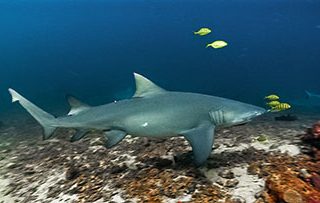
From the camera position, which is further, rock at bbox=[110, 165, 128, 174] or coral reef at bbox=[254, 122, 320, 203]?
rock at bbox=[110, 165, 128, 174]

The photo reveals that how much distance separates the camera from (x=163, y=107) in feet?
19.9

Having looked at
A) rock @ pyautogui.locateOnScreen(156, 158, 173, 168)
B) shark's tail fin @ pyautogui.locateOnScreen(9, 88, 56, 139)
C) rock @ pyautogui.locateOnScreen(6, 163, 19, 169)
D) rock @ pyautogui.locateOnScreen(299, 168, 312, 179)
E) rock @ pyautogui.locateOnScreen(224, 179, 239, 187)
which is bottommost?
rock @ pyautogui.locateOnScreen(6, 163, 19, 169)

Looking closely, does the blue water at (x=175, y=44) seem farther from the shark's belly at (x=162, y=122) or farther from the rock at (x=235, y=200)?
the rock at (x=235, y=200)

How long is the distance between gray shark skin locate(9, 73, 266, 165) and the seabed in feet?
2.40

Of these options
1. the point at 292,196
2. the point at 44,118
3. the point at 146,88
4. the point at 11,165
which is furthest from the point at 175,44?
the point at 292,196

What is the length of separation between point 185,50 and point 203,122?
427ft

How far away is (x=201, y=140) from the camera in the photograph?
18.0 ft

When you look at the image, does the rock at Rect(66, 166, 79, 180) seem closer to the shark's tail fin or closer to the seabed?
the seabed

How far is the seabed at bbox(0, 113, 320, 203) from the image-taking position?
16.6 ft

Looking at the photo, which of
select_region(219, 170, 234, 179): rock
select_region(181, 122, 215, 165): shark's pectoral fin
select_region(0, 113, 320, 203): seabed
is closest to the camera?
select_region(0, 113, 320, 203): seabed

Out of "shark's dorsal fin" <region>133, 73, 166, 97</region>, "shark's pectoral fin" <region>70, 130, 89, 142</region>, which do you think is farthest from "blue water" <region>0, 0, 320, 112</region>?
"shark's pectoral fin" <region>70, 130, 89, 142</region>

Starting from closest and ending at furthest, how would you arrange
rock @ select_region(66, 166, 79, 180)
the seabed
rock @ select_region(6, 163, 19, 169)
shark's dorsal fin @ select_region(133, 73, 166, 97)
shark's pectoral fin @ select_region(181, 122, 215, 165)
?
the seabed → shark's pectoral fin @ select_region(181, 122, 215, 165) → shark's dorsal fin @ select_region(133, 73, 166, 97) → rock @ select_region(66, 166, 79, 180) → rock @ select_region(6, 163, 19, 169)

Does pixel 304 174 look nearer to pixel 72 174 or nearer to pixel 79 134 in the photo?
pixel 79 134

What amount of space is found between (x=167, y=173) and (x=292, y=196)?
2.28 metres
